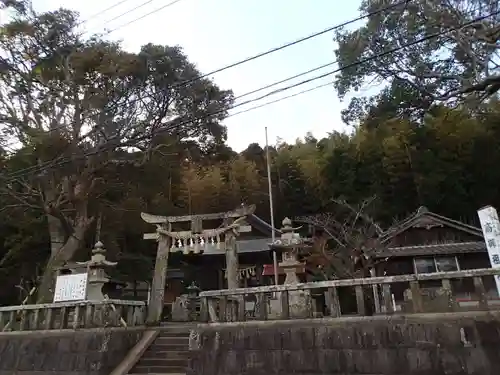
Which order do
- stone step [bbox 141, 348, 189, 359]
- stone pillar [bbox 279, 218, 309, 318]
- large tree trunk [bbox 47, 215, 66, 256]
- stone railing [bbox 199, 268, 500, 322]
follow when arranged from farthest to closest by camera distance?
large tree trunk [bbox 47, 215, 66, 256], stone step [bbox 141, 348, 189, 359], stone pillar [bbox 279, 218, 309, 318], stone railing [bbox 199, 268, 500, 322]

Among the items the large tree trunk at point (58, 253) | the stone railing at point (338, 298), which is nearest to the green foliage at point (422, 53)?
the stone railing at point (338, 298)

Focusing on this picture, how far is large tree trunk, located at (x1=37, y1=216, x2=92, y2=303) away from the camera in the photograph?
13930 mm

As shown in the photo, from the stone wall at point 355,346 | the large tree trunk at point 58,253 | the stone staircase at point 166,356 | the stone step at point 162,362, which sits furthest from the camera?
the large tree trunk at point 58,253

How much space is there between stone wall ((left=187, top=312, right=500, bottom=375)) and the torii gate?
331 cm

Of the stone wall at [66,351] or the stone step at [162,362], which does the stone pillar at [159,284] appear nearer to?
the stone wall at [66,351]

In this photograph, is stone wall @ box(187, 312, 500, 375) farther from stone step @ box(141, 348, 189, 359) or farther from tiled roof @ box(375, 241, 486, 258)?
tiled roof @ box(375, 241, 486, 258)

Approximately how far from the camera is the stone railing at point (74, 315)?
9.85 metres

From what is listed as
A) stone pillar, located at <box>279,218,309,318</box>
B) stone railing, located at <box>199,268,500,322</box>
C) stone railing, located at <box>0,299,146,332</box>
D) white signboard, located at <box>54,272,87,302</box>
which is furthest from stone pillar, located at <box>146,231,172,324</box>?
stone pillar, located at <box>279,218,309,318</box>

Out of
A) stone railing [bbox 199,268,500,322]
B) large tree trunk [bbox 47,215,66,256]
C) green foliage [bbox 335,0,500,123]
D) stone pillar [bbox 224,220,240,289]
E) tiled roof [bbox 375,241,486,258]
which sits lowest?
stone railing [bbox 199,268,500,322]

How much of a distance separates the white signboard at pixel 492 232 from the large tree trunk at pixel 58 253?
1257 cm

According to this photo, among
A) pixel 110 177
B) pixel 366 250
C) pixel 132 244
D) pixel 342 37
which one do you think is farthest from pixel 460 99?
pixel 132 244

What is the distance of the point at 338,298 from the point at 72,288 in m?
6.61

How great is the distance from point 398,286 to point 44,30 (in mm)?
16907

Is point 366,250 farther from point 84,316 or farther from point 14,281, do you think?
point 14,281
